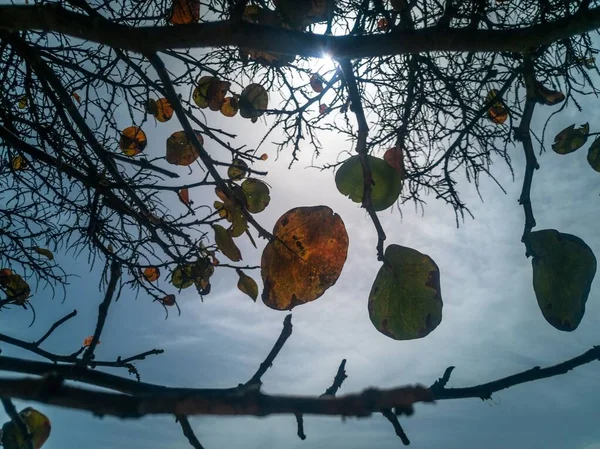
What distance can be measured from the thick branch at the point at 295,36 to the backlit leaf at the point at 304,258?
0.51 meters

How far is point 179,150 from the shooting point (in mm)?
2363

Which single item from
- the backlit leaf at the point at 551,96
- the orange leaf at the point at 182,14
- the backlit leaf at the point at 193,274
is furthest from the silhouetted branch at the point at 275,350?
the orange leaf at the point at 182,14

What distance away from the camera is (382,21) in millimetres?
3176

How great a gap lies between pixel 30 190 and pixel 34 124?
22.5 inches

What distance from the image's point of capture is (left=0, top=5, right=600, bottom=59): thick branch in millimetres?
1198

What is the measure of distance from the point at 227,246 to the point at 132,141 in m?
1.31

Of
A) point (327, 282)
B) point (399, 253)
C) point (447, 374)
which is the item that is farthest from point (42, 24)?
point (447, 374)

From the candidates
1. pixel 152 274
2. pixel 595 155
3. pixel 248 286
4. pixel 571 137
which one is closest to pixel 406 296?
pixel 248 286

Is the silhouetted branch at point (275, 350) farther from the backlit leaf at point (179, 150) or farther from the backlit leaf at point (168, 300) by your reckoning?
the backlit leaf at point (168, 300)

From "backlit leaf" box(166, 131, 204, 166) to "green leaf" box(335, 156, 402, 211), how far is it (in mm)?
1152

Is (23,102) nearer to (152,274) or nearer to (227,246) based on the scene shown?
(152,274)

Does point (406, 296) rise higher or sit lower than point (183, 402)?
higher

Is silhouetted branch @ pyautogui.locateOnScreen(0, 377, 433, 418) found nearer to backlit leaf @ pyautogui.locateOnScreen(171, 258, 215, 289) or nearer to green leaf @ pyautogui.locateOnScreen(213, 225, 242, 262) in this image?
green leaf @ pyautogui.locateOnScreen(213, 225, 242, 262)

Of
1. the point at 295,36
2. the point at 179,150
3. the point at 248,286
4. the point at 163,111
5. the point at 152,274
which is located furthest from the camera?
the point at 152,274
